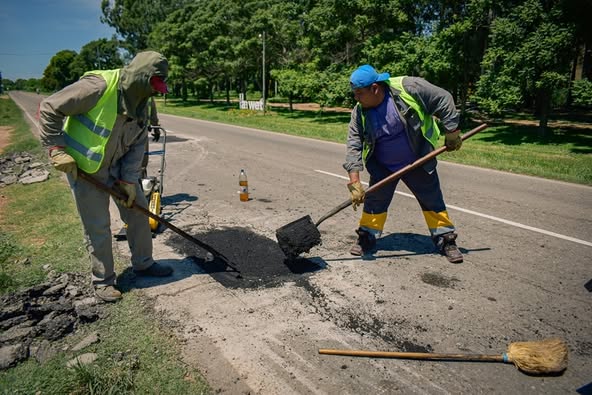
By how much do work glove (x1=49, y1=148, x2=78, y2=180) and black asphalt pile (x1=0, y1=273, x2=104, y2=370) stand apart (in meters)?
1.13

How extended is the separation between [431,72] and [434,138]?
52.1 feet

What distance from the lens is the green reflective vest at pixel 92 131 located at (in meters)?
3.29

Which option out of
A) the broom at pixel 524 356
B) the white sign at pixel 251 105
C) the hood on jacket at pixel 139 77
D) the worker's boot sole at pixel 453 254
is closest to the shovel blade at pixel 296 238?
the broom at pixel 524 356

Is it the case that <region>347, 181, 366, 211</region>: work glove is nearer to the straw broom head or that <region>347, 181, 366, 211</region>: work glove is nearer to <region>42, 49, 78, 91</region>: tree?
the straw broom head

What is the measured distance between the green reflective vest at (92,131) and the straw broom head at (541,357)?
11.5ft

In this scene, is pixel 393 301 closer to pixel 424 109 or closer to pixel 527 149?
pixel 424 109

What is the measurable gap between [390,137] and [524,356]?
2303mm

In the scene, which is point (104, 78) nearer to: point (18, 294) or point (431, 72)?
point (18, 294)

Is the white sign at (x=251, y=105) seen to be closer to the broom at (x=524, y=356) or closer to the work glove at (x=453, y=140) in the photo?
the work glove at (x=453, y=140)

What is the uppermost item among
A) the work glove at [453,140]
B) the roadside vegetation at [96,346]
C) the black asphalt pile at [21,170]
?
the work glove at [453,140]

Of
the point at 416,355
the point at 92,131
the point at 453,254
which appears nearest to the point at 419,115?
the point at 453,254

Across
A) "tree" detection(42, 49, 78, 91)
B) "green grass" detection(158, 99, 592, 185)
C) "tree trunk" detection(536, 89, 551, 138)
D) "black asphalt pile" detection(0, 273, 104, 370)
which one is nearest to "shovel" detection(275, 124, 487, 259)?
"black asphalt pile" detection(0, 273, 104, 370)

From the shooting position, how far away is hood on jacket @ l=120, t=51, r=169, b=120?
3.26 m

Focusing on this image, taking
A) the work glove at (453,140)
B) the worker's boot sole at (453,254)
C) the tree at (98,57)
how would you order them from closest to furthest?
the work glove at (453,140), the worker's boot sole at (453,254), the tree at (98,57)
